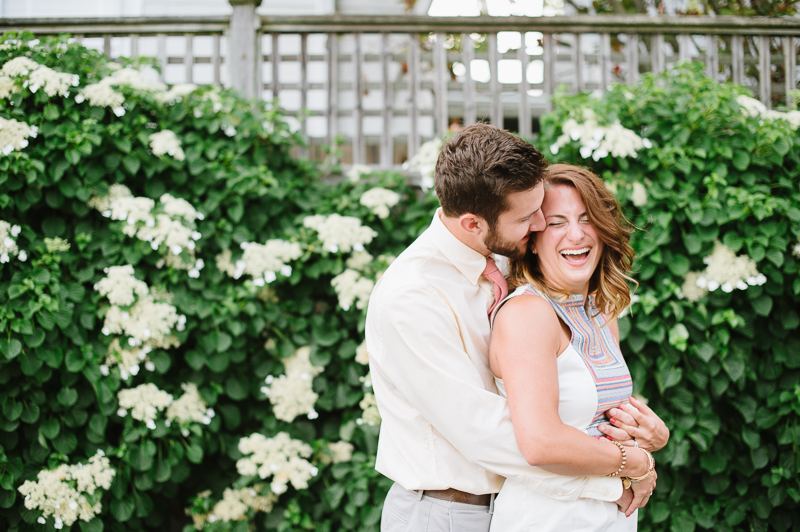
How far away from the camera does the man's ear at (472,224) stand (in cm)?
144

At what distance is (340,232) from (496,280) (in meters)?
1.50

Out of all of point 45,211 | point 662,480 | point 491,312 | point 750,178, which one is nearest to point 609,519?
point 491,312

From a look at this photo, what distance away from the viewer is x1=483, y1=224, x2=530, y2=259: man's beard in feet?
4.75

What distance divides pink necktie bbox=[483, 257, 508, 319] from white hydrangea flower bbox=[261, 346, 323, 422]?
1.61 m

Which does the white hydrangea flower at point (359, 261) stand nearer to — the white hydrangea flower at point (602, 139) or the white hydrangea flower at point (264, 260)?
the white hydrangea flower at point (264, 260)

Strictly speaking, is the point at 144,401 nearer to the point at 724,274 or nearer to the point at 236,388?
the point at 236,388

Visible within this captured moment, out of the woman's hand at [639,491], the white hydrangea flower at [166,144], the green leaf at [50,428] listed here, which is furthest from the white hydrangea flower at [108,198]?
the woman's hand at [639,491]

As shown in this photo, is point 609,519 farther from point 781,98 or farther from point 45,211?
point 781,98

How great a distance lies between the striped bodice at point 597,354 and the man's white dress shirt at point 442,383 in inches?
6.5

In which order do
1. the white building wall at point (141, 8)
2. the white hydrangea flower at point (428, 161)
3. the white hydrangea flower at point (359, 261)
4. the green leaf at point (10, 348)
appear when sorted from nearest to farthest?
the green leaf at point (10, 348) → the white hydrangea flower at point (359, 261) → the white hydrangea flower at point (428, 161) → the white building wall at point (141, 8)

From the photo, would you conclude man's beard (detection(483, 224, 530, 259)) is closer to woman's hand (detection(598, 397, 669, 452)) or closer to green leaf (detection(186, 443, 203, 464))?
woman's hand (detection(598, 397, 669, 452))

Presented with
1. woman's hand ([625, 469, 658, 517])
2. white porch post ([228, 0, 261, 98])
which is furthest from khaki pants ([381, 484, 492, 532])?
white porch post ([228, 0, 261, 98])

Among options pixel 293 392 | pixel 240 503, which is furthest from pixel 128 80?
pixel 240 503

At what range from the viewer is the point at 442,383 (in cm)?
131
